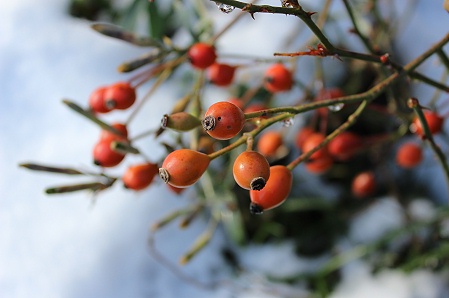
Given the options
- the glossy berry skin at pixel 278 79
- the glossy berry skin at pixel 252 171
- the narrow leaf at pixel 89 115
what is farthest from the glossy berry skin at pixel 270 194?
the glossy berry skin at pixel 278 79

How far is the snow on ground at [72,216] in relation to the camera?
4.91 feet

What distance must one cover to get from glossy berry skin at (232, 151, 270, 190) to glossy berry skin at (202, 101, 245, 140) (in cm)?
4

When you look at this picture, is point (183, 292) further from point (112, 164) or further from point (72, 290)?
point (112, 164)

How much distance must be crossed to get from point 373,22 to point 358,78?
231 millimetres

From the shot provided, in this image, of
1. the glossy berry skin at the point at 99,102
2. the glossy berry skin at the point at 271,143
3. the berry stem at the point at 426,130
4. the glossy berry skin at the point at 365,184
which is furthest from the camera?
the glossy berry skin at the point at 365,184

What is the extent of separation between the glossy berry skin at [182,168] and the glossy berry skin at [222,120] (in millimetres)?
59

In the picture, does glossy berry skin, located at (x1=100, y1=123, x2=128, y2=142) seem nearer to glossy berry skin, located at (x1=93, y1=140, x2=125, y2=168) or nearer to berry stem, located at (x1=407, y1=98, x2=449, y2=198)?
glossy berry skin, located at (x1=93, y1=140, x2=125, y2=168)

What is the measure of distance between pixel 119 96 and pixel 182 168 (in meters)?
0.36

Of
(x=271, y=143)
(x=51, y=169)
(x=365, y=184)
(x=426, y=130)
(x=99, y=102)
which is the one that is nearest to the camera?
(x=426, y=130)

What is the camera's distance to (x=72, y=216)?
158cm

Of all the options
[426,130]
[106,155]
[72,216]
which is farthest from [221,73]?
[72,216]

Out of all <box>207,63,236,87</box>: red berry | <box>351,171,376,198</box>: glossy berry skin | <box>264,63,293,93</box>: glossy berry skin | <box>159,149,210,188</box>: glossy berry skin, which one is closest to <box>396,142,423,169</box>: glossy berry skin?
<box>351,171,376,198</box>: glossy berry skin

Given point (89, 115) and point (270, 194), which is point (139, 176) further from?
point (270, 194)

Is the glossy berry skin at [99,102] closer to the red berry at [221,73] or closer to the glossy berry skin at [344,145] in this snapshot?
the red berry at [221,73]
